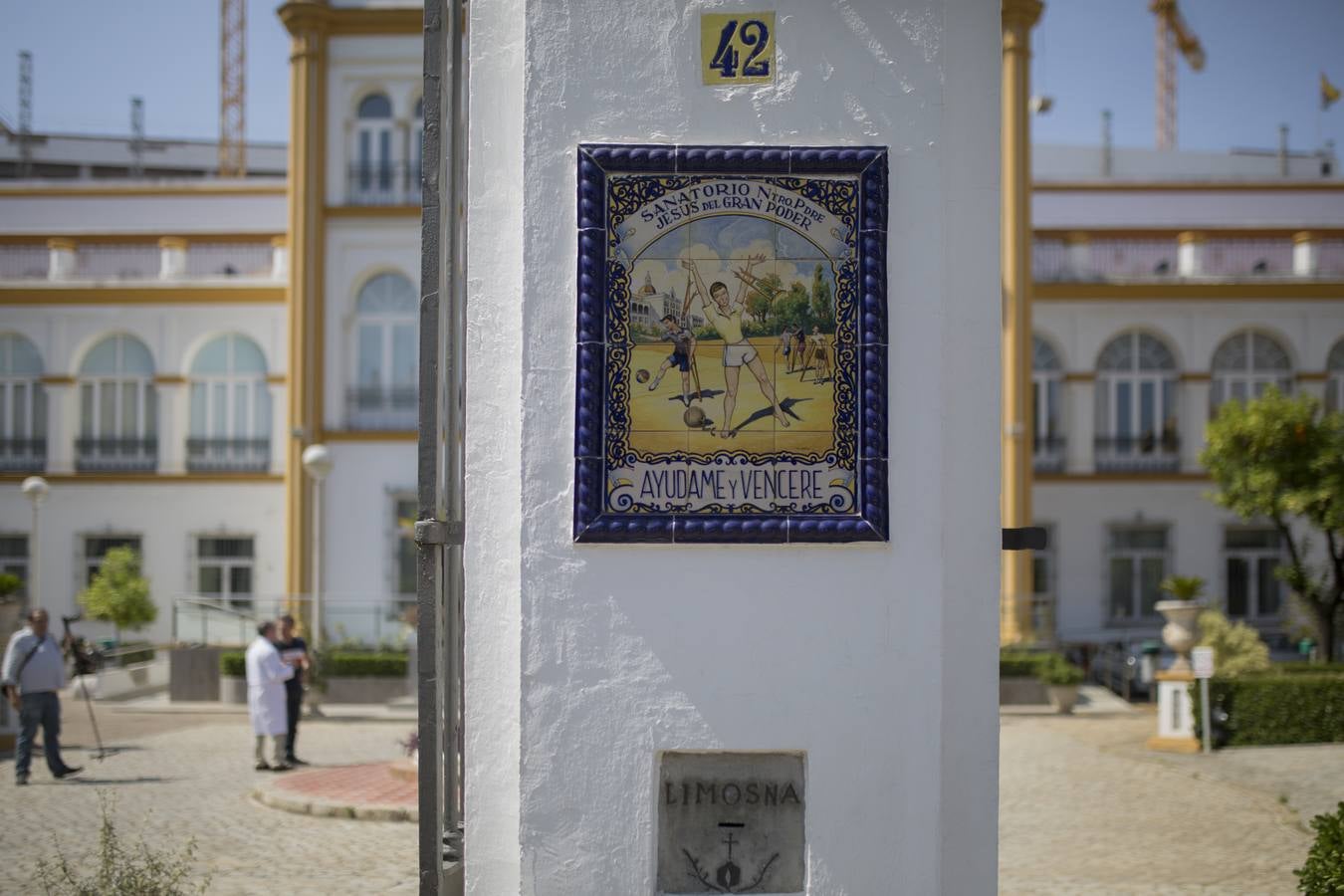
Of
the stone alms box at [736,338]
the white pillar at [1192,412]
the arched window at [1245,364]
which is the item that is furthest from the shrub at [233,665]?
the arched window at [1245,364]

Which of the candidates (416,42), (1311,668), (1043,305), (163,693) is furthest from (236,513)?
(1311,668)

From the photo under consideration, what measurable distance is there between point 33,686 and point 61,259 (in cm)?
1979

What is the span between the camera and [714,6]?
6.57m

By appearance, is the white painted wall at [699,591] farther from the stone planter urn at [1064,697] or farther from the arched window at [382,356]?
the arched window at [382,356]

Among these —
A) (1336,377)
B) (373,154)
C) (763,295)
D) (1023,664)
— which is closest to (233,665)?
(373,154)

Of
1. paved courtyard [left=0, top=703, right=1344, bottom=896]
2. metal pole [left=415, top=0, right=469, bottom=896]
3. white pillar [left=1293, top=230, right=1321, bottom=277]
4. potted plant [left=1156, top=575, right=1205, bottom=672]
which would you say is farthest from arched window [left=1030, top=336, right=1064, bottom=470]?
metal pole [left=415, top=0, right=469, bottom=896]

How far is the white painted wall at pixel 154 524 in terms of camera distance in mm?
30258

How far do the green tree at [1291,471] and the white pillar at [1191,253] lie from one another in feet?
23.6

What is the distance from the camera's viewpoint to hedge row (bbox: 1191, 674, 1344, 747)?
18.2 m

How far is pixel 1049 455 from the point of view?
102 ft

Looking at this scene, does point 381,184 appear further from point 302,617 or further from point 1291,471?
point 1291,471

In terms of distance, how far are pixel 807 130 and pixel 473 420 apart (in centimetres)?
206

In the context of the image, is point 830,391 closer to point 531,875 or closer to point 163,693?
point 531,875

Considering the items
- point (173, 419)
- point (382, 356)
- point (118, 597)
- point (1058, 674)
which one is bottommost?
point (1058, 674)
